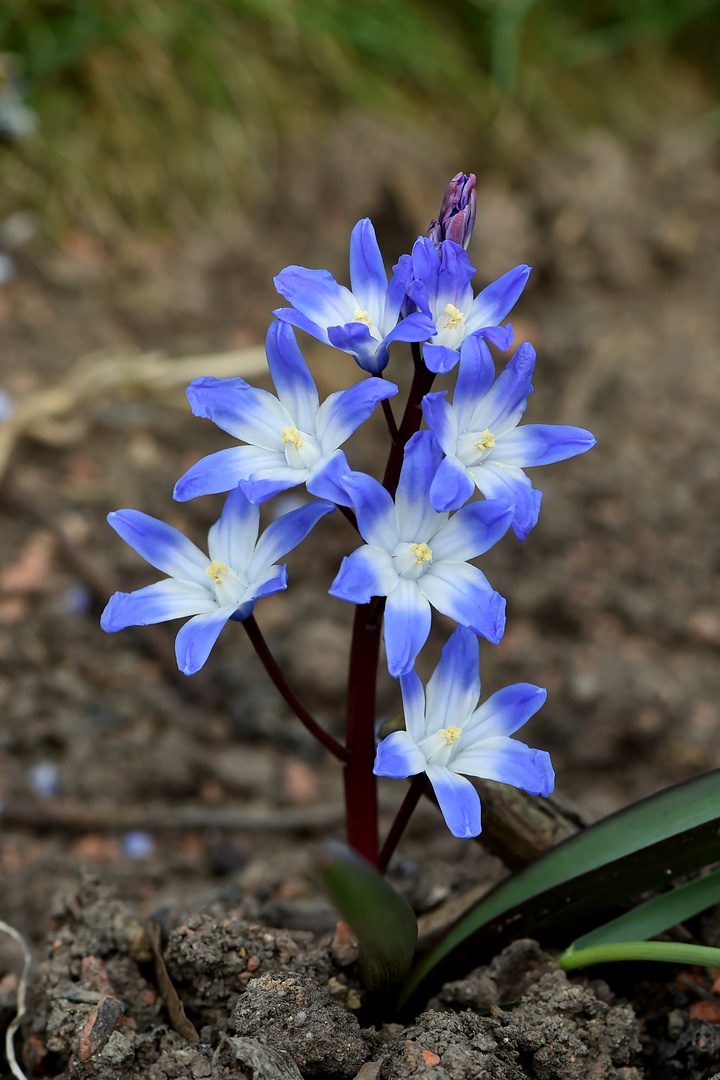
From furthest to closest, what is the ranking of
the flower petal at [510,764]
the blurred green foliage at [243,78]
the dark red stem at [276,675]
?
the blurred green foliage at [243,78]
the dark red stem at [276,675]
the flower petal at [510,764]

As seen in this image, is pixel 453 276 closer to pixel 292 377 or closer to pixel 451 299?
pixel 451 299

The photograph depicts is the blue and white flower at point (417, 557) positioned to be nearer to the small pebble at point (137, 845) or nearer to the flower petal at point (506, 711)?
the flower petal at point (506, 711)

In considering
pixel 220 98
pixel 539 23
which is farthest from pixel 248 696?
pixel 539 23

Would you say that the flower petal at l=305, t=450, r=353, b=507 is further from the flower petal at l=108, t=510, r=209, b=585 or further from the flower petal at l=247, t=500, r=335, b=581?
the flower petal at l=108, t=510, r=209, b=585

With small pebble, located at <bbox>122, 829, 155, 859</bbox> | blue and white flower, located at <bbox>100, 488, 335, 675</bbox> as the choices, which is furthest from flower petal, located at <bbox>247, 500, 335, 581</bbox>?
small pebble, located at <bbox>122, 829, 155, 859</bbox>

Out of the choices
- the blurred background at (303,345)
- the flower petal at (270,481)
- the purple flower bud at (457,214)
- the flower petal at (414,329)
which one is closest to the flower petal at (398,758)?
the flower petal at (270,481)

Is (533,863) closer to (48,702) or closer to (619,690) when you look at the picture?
(619,690)
